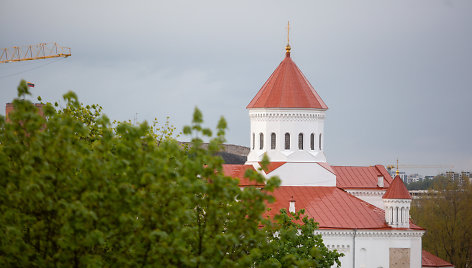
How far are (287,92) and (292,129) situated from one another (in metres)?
2.44

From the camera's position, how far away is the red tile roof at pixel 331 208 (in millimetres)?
53375

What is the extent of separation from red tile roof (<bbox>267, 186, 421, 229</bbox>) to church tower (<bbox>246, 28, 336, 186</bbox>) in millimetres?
1392

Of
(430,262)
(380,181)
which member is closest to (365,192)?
(380,181)

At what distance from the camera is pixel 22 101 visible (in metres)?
21.1

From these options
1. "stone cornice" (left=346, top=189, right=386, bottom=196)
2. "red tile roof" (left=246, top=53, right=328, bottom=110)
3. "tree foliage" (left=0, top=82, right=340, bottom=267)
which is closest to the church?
"red tile roof" (left=246, top=53, right=328, bottom=110)

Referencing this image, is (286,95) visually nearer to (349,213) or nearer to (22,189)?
(349,213)

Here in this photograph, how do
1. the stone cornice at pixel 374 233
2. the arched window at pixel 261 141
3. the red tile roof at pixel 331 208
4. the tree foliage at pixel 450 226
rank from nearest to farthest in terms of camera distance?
1. the stone cornice at pixel 374 233
2. the red tile roof at pixel 331 208
3. the arched window at pixel 261 141
4. the tree foliage at pixel 450 226

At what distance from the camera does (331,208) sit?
179 ft

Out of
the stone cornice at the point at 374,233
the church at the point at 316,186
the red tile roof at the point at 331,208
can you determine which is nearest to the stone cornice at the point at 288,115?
the church at the point at 316,186

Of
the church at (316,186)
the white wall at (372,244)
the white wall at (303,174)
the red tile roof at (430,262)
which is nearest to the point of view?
the white wall at (372,244)

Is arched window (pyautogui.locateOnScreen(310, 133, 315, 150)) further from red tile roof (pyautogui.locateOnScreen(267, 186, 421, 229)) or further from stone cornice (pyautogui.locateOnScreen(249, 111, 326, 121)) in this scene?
red tile roof (pyautogui.locateOnScreen(267, 186, 421, 229))

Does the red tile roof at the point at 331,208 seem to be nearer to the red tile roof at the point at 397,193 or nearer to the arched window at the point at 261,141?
the red tile roof at the point at 397,193

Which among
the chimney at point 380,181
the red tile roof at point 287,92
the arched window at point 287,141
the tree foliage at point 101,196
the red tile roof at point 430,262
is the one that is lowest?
the red tile roof at point 430,262

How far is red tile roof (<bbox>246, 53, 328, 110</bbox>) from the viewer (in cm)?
5831
